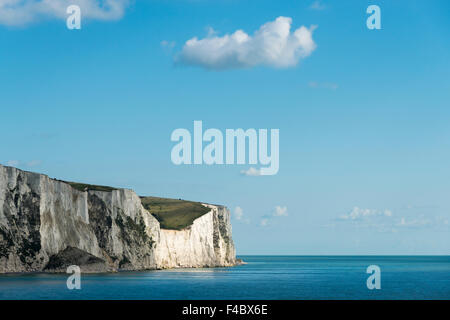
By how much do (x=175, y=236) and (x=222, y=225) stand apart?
36.8m

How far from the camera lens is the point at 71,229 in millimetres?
106750

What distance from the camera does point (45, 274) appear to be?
9925 cm

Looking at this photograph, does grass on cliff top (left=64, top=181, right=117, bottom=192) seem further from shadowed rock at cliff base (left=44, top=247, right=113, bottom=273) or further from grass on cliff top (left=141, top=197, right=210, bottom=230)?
grass on cliff top (left=141, top=197, right=210, bottom=230)

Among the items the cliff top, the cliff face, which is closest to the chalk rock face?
the cliff face

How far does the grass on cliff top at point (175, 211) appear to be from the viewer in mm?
169500

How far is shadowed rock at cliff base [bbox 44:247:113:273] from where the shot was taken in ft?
334

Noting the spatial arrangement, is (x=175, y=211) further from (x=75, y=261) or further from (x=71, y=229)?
(x=71, y=229)

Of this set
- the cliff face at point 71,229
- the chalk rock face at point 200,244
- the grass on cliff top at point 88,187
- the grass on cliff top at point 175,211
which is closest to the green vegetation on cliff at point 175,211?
the grass on cliff top at point 175,211

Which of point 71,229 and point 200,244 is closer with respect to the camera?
point 71,229

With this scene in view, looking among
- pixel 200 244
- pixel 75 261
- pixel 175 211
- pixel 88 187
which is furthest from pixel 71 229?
pixel 175 211

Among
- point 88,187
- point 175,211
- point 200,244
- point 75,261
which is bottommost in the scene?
point 75,261

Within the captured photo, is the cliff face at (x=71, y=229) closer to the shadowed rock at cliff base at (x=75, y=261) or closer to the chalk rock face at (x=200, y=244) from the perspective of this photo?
the shadowed rock at cliff base at (x=75, y=261)

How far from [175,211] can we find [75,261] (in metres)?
74.0
